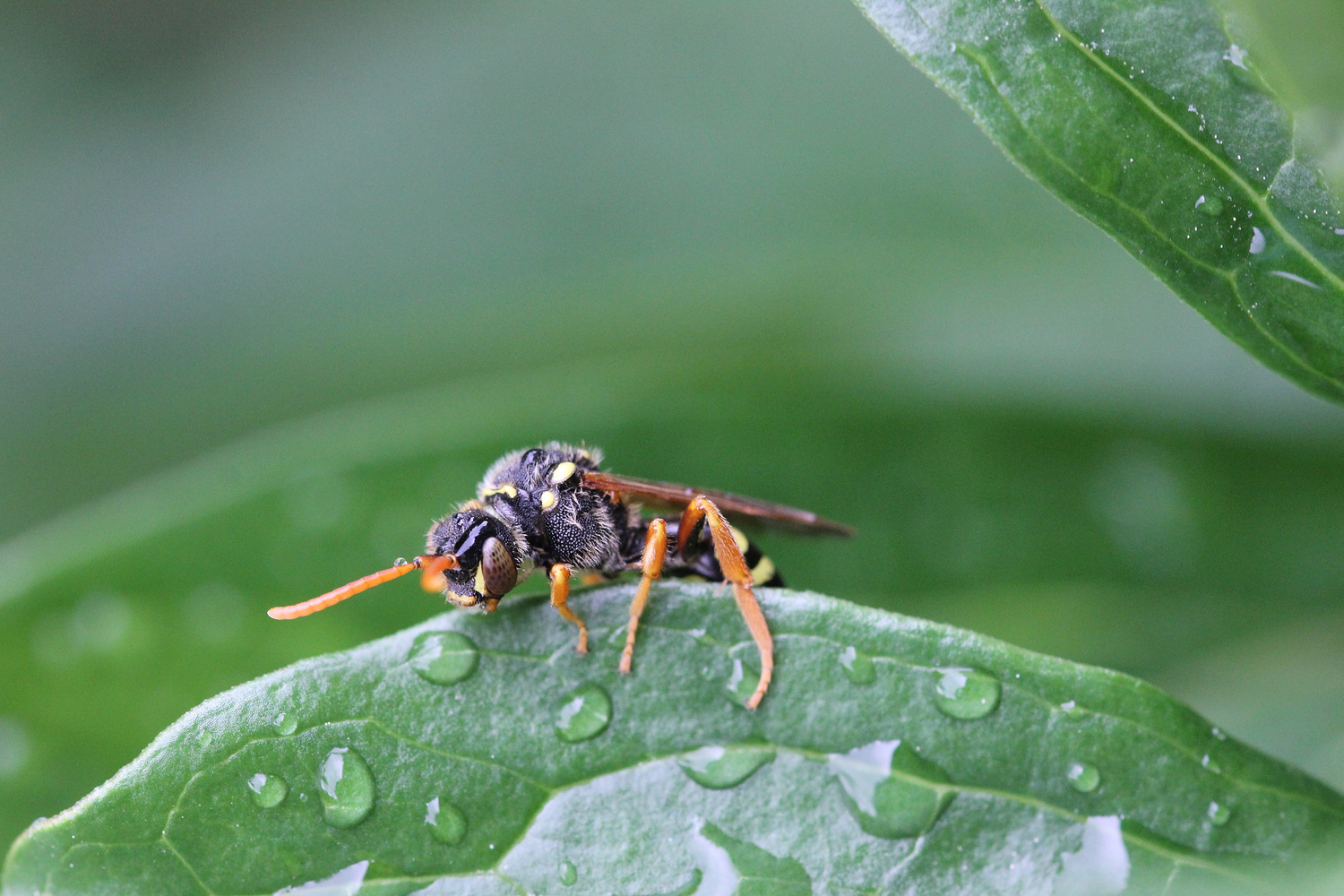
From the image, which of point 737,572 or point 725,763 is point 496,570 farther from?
point 725,763

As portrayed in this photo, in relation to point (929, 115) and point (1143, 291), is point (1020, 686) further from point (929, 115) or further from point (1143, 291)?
point (929, 115)

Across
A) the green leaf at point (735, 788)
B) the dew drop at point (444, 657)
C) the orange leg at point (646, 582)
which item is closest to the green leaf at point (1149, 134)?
the green leaf at point (735, 788)

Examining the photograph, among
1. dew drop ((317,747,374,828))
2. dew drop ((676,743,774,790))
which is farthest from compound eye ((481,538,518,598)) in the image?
dew drop ((676,743,774,790))

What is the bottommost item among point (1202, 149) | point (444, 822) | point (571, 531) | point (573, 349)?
point (444, 822)

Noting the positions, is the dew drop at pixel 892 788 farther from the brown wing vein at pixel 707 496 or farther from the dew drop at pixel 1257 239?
the brown wing vein at pixel 707 496

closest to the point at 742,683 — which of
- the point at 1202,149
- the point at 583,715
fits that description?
the point at 583,715

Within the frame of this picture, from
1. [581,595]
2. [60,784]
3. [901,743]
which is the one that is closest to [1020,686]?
[901,743]

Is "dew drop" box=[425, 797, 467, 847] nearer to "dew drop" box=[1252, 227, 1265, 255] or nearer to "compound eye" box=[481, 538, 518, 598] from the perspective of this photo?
"compound eye" box=[481, 538, 518, 598]
